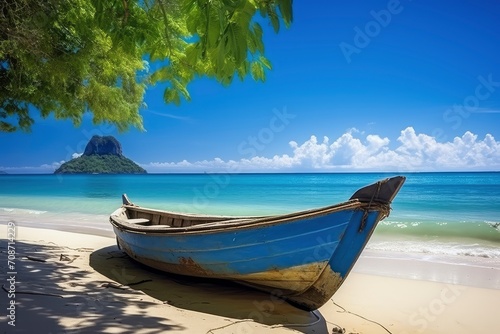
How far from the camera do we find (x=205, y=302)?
13.5ft

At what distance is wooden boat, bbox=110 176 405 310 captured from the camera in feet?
11.4

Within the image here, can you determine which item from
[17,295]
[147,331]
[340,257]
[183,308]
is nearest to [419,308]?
[340,257]

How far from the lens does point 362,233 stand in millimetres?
3555

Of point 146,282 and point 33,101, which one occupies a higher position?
point 33,101

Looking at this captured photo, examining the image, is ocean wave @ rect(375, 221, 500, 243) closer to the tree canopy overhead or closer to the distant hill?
the tree canopy overhead

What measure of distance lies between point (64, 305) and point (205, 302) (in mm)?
1546

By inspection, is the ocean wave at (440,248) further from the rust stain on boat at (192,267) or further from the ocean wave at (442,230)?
the rust stain on boat at (192,267)

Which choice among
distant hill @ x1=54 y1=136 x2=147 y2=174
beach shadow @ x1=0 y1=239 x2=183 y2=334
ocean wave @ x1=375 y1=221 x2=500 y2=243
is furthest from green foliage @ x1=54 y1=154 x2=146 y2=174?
beach shadow @ x1=0 y1=239 x2=183 y2=334

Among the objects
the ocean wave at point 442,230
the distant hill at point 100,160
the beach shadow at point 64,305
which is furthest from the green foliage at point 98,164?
the beach shadow at point 64,305

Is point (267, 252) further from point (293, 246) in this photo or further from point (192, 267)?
point (192, 267)

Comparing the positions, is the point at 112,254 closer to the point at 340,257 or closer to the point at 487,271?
the point at 340,257

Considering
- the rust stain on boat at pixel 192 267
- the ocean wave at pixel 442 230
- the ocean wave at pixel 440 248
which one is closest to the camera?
the rust stain on boat at pixel 192 267

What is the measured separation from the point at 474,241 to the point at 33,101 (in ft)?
39.0

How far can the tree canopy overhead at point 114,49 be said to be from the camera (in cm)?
136
